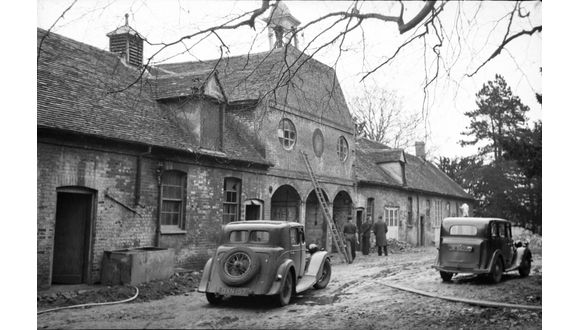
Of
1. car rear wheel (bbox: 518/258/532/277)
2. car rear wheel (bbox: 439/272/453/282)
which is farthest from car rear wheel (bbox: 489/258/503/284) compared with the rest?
car rear wheel (bbox: 439/272/453/282)

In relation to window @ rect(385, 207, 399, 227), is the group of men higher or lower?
lower

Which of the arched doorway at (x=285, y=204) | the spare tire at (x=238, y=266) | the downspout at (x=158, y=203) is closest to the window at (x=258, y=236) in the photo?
the spare tire at (x=238, y=266)

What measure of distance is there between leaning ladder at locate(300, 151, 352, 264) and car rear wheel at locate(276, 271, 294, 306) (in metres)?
1.05

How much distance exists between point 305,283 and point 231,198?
167cm

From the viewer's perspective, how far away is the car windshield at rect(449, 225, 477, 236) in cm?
654

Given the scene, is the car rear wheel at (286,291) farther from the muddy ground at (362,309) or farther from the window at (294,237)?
the window at (294,237)

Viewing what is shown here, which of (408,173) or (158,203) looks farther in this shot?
(158,203)

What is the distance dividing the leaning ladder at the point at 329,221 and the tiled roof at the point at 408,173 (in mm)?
704

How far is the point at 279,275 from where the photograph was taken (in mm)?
5398

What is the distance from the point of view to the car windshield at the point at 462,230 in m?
6.54

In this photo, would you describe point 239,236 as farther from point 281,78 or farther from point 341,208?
point 281,78

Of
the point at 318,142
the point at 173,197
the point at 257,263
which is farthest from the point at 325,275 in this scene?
the point at 173,197

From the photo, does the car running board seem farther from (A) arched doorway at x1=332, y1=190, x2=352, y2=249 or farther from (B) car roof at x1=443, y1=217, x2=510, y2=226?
(B) car roof at x1=443, y1=217, x2=510, y2=226
